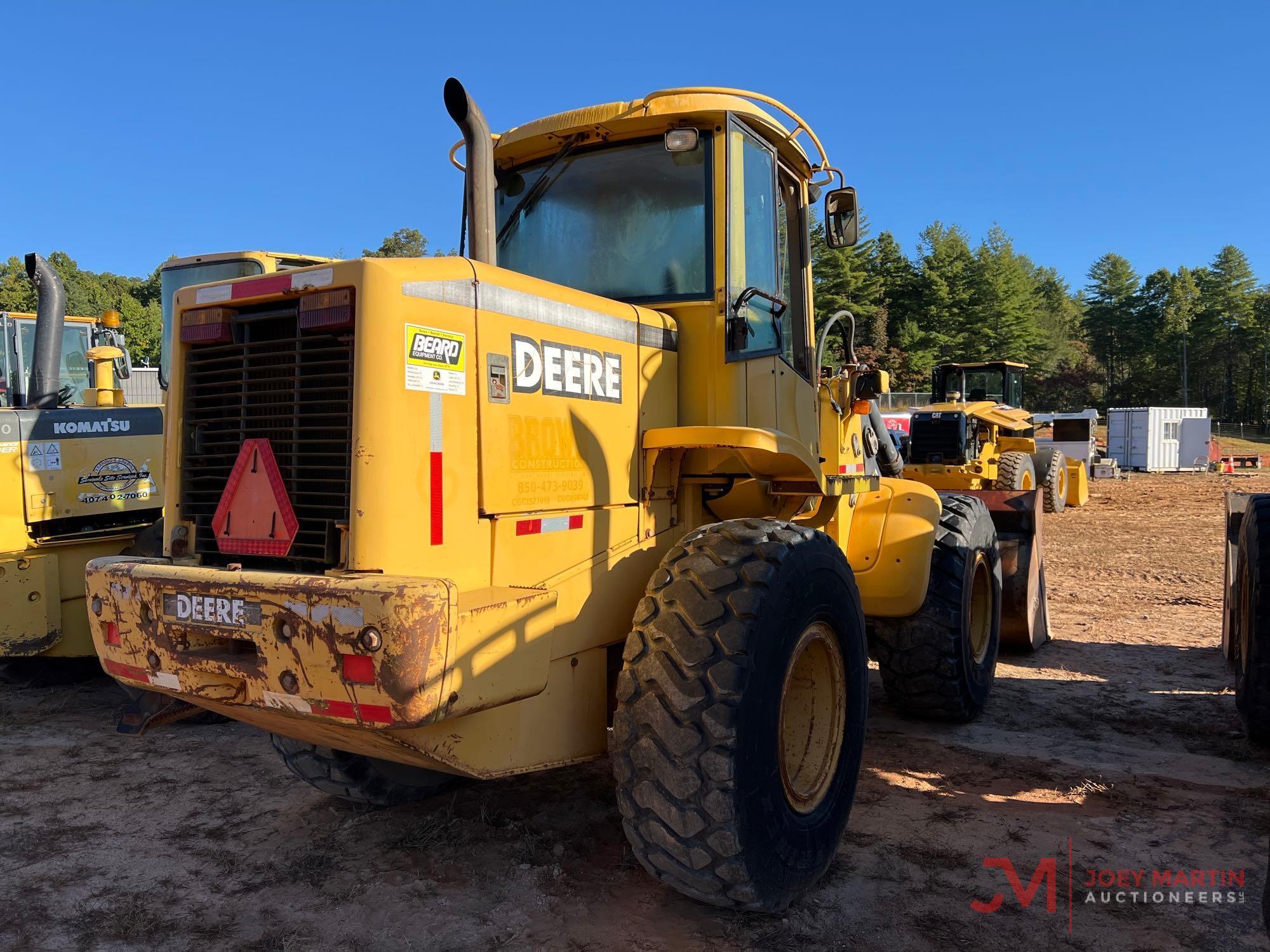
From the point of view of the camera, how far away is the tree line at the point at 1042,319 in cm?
6081

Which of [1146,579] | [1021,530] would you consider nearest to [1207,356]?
[1146,579]

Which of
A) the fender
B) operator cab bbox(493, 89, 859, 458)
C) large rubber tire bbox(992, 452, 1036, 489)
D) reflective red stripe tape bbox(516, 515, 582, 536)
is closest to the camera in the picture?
reflective red stripe tape bbox(516, 515, 582, 536)

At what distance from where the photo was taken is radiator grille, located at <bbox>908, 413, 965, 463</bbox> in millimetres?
16516

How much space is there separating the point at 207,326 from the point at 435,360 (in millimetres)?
926

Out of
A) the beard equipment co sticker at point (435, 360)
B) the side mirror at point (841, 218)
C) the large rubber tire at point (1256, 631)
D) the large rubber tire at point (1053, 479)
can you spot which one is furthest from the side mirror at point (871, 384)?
the large rubber tire at point (1053, 479)

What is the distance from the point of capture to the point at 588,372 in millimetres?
3479

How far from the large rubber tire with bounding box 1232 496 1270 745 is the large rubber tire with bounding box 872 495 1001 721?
1349mm

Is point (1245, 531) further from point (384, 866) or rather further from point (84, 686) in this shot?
point (84, 686)

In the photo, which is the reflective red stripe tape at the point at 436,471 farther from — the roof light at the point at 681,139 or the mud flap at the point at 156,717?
the roof light at the point at 681,139

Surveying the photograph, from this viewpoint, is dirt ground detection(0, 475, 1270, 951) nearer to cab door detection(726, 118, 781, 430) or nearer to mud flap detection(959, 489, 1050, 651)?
mud flap detection(959, 489, 1050, 651)

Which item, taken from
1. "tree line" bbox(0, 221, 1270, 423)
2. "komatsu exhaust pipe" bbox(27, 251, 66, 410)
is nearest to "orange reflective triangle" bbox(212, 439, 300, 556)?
"komatsu exhaust pipe" bbox(27, 251, 66, 410)

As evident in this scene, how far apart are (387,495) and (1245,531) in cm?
492

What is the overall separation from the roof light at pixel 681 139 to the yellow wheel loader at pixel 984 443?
11407mm

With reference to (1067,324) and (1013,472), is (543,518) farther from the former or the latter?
(1067,324)
